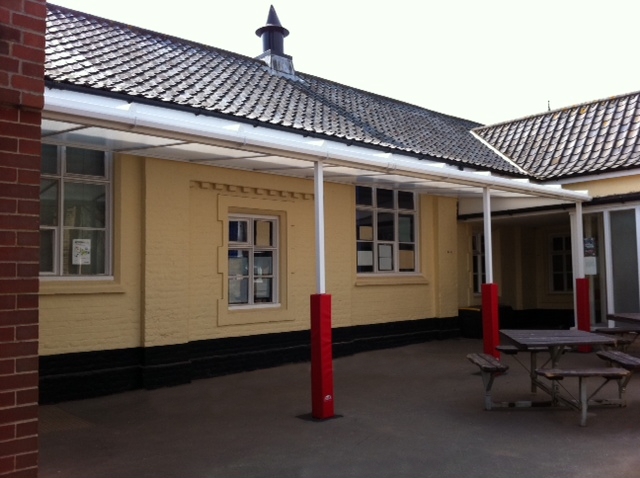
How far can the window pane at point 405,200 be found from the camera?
13.0 meters

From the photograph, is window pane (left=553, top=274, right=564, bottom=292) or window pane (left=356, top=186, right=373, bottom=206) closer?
window pane (left=356, top=186, right=373, bottom=206)

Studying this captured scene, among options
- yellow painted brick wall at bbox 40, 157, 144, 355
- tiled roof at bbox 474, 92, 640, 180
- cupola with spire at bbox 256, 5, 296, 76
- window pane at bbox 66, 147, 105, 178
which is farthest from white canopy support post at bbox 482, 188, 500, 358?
cupola with spire at bbox 256, 5, 296, 76

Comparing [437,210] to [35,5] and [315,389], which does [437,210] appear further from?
[35,5]

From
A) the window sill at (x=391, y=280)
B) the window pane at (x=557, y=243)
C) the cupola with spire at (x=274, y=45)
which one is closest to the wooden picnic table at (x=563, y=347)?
the window sill at (x=391, y=280)

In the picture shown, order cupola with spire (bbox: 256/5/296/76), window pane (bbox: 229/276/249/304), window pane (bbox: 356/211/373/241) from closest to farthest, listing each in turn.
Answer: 1. window pane (bbox: 229/276/249/304)
2. window pane (bbox: 356/211/373/241)
3. cupola with spire (bbox: 256/5/296/76)

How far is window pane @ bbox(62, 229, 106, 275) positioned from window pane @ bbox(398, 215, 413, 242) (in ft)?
21.2

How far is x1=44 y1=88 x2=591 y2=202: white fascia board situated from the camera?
5.12m

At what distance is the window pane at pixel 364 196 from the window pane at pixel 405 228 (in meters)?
0.95

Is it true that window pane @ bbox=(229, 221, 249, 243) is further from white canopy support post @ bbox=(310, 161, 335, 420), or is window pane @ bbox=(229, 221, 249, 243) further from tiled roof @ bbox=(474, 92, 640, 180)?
tiled roof @ bbox=(474, 92, 640, 180)

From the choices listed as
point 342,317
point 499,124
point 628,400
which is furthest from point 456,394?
point 499,124

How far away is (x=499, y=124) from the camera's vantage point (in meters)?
17.7

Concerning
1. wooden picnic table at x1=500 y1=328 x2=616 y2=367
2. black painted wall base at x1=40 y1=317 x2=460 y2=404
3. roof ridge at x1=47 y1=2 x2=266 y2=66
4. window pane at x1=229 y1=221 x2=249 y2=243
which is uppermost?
roof ridge at x1=47 y1=2 x2=266 y2=66

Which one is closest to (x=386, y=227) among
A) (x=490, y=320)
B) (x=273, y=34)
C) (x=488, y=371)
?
(x=490, y=320)

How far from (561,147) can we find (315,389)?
34.8 ft
